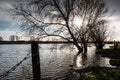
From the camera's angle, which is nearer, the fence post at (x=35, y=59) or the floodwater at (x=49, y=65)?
the fence post at (x=35, y=59)

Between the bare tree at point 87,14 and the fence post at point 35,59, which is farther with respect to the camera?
the bare tree at point 87,14

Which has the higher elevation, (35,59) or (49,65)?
(35,59)

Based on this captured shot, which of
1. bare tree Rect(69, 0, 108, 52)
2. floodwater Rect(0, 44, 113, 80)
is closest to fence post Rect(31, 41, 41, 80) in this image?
floodwater Rect(0, 44, 113, 80)

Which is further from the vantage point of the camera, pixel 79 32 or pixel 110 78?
pixel 79 32

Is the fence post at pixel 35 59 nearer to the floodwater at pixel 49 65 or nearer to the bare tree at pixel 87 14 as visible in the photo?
the floodwater at pixel 49 65

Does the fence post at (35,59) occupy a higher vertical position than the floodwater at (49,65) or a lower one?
higher

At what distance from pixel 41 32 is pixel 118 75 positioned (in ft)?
52.3

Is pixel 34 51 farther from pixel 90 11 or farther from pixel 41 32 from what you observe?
pixel 90 11

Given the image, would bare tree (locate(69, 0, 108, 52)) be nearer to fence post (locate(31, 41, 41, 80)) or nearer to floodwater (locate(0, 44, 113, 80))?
floodwater (locate(0, 44, 113, 80))

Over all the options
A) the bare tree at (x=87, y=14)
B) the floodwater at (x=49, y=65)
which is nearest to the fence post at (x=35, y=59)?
the floodwater at (x=49, y=65)

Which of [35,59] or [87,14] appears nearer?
[35,59]

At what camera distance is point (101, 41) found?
201 feet

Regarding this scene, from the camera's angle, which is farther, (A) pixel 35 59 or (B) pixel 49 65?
(B) pixel 49 65

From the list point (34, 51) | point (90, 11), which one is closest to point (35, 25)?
point (90, 11)
